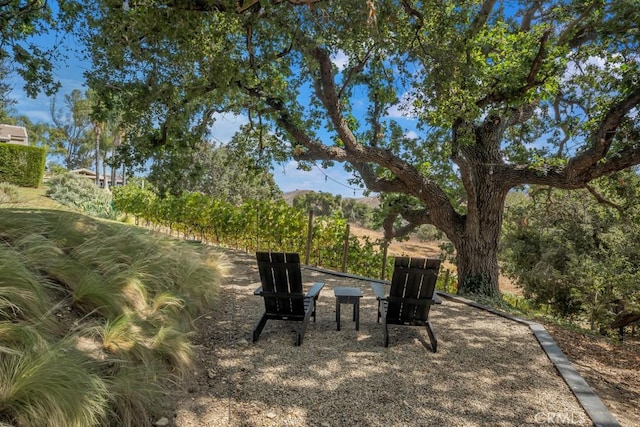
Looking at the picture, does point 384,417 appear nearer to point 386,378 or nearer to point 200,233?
point 386,378

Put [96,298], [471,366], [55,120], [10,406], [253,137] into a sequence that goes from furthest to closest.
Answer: [55,120] < [253,137] < [471,366] < [96,298] < [10,406]

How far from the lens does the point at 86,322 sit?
2.80 metres

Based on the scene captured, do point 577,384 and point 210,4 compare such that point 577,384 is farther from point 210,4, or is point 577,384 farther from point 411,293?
point 210,4

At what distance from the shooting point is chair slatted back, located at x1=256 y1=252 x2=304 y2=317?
13.0 ft

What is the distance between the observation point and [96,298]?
299 cm

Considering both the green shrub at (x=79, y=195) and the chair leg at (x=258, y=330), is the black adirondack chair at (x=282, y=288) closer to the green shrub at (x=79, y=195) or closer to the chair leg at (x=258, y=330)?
the chair leg at (x=258, y=330)

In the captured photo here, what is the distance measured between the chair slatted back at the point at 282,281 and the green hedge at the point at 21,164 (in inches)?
740

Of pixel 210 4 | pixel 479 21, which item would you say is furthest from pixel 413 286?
pixel 479 21

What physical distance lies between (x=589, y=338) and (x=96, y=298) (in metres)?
6.45

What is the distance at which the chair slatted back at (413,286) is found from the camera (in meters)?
3.92

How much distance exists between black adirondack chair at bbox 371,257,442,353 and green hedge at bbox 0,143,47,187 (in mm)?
19875

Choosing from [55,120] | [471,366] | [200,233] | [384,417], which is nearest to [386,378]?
[384,417]

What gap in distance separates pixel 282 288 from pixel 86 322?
184cm

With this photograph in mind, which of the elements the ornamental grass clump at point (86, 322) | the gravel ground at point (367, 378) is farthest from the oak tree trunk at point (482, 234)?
the ornamental grass clump at point (86, 322)
